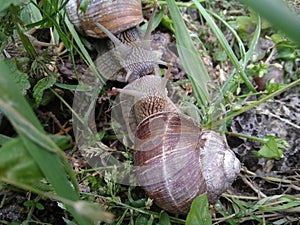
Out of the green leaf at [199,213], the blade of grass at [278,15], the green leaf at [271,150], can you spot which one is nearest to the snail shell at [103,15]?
the green leaf at [271,150]

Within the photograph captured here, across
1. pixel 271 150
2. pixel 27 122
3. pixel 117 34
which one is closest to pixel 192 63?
pixel 117 34

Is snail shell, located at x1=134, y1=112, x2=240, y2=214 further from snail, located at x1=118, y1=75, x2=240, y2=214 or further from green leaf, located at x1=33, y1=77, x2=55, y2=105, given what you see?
green leaf, located at x1=33, y1=77, x2=55, y2=105

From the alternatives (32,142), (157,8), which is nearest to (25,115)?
(32,142)

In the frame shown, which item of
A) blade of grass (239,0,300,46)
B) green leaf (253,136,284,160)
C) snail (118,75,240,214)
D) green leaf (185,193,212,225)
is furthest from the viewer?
green leaf (253,136,284,160)

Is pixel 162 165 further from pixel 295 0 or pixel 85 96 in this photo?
pixel 295 0

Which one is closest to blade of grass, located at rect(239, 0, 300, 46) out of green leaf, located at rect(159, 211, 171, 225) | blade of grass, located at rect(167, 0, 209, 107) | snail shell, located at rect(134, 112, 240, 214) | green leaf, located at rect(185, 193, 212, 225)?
green leaf, located at rect(185, 193, 212, 225)

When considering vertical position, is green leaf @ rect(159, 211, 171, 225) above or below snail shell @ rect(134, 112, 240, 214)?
below
